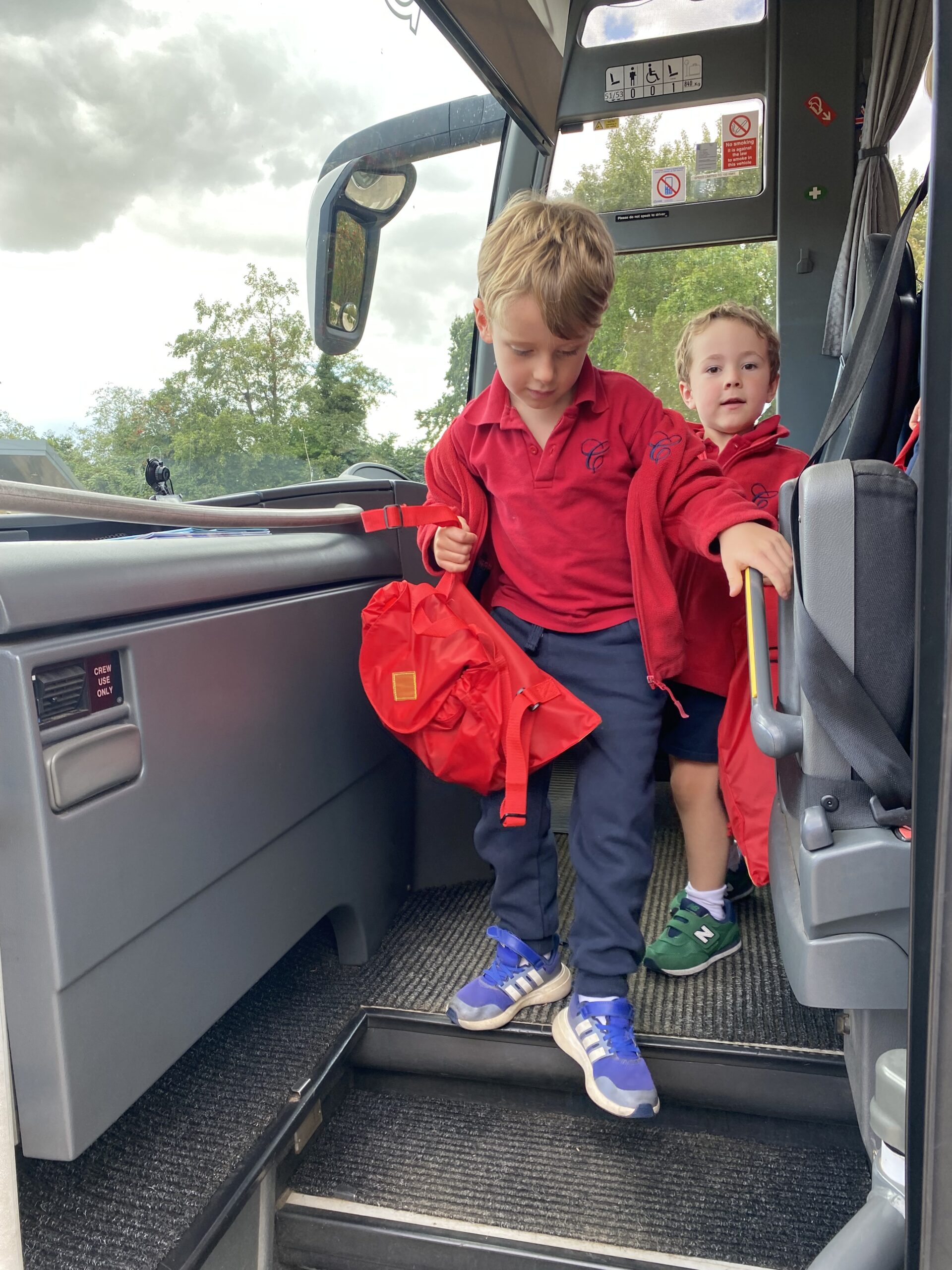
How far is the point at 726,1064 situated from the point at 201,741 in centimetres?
80

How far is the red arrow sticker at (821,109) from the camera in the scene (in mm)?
3083

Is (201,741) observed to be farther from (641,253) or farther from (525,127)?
(641,253)

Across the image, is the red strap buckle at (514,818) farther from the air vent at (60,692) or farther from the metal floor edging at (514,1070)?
the air vent at (60,692)

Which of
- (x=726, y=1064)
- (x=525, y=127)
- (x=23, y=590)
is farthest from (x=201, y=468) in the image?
(x=525, y=127)

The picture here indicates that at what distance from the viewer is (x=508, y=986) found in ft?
4.49

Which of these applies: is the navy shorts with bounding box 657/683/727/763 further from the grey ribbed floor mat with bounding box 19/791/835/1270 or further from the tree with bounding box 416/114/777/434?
the tree with bounding box 416/114/777/434

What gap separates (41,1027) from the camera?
853 mm

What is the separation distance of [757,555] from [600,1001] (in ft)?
2.10

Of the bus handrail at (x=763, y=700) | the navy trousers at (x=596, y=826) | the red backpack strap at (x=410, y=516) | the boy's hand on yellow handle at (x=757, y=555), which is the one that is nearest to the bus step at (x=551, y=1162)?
the navy trousers at (x=596, y=826)

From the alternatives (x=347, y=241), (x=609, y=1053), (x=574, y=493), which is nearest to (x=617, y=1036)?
(x=609, y=1053)

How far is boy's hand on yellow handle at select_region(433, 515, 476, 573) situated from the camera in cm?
142

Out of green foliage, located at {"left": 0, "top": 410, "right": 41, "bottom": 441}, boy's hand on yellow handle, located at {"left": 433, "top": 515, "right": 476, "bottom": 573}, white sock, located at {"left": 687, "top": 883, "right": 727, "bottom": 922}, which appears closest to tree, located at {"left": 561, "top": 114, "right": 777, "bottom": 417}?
boy's hand on yellow handle, located at {"left": 433, "top": 515, "right": 476, "bottom": 573}

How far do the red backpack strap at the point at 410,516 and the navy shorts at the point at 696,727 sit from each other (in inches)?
20.8

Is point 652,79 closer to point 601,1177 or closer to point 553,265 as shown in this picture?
point 553,265
